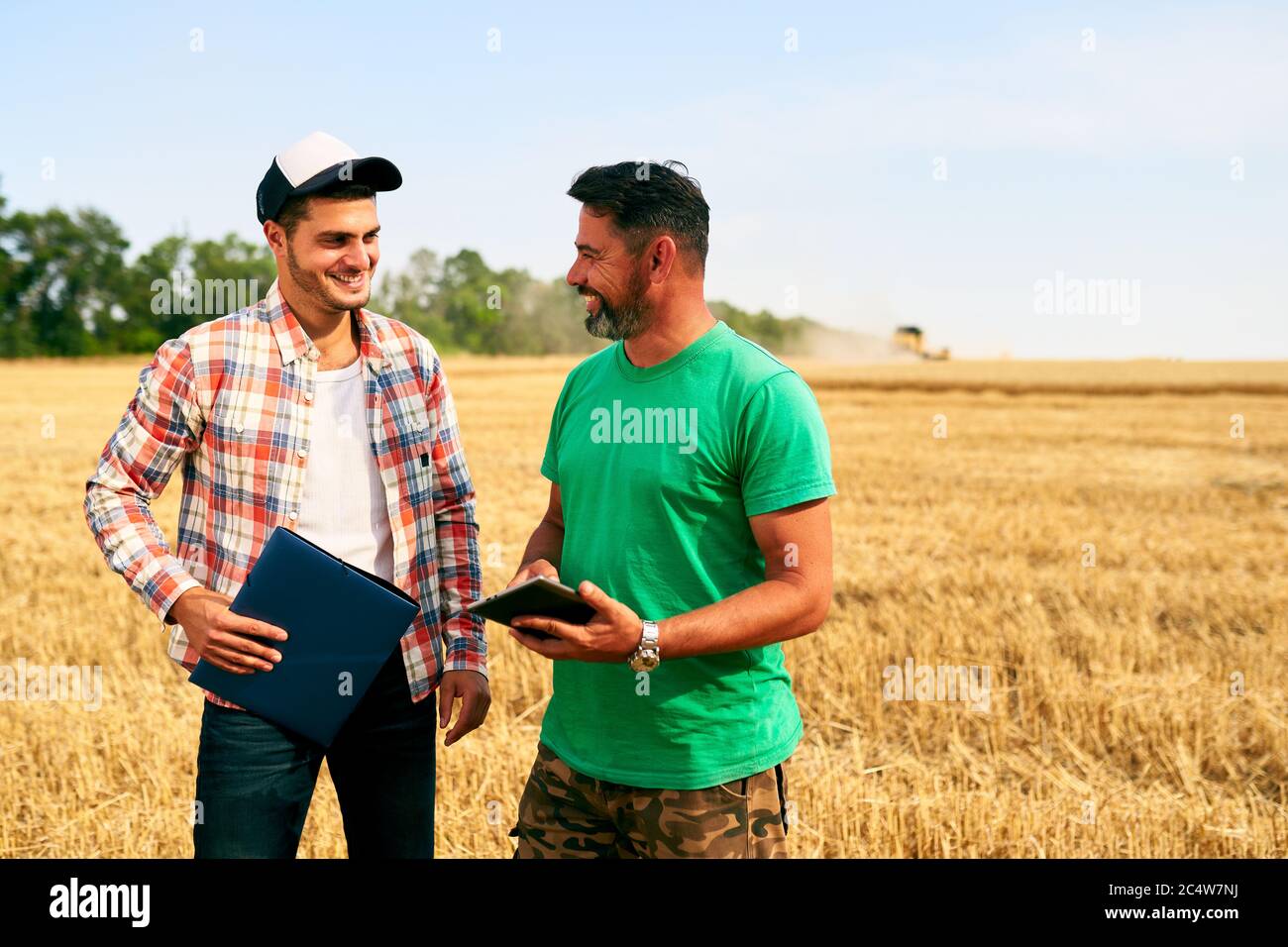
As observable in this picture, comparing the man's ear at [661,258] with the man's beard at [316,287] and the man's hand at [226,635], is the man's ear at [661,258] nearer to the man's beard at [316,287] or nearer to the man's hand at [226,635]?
the man's beard at [316,287]

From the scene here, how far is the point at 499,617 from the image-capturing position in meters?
2.43

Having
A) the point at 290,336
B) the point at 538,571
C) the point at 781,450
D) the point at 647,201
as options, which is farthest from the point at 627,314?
the point at 290,336

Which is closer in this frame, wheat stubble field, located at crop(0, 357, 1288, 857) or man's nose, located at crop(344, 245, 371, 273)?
man's nose, located at crop(344, 245, 371, 273)

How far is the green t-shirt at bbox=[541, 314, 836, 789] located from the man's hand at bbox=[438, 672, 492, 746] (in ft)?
1.08

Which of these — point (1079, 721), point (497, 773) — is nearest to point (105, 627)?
point (497, 773)

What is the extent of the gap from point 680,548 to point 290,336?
44.1 inches

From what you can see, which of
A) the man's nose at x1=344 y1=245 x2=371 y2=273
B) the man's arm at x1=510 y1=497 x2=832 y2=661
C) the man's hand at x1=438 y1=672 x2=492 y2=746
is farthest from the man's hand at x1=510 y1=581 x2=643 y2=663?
the man's nose at x1=344 y1=245 x2=371 y2=273

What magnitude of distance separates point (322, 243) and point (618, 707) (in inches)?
51.5

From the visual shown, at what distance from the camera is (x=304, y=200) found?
8.80ft

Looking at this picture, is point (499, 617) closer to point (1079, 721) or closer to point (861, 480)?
point (1079, 721)

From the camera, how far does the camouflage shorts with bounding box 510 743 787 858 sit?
2510 millimetres

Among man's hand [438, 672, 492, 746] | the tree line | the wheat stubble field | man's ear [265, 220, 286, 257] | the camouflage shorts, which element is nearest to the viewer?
the camouflage shorts

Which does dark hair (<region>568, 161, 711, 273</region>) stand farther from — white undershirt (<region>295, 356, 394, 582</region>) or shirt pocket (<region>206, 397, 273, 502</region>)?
shirt pocket (<region>206, 397, 273, 502</region>)
